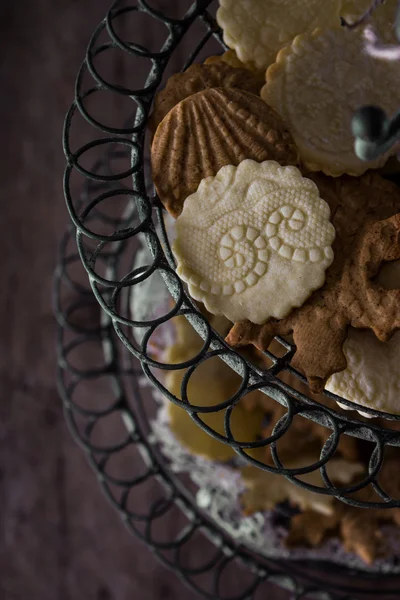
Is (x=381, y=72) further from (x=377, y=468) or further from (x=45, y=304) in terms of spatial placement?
(x=45, y=304)

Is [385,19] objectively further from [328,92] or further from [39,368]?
[39,368]

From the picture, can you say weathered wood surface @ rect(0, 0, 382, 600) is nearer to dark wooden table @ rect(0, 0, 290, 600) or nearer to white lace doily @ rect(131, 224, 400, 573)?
dark wooden table @ rect(0, 0, 290, 600)

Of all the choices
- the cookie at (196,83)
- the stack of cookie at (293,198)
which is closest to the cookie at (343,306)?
the stack of cookie at (293,198)

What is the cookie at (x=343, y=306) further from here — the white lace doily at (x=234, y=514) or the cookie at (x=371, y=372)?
the white lace doily at (x=234, y=514)

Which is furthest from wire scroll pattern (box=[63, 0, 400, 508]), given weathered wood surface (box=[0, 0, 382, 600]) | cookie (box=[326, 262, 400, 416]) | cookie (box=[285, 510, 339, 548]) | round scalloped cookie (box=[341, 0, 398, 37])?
weathered wood surface (box=[0, 0, 382, 600])

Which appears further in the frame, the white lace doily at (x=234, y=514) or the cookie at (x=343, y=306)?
the white lace doily at (x=234, y=514)

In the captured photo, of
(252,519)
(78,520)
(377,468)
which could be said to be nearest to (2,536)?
(78,520)

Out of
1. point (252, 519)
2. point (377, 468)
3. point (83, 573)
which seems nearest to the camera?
point (377, 468)
